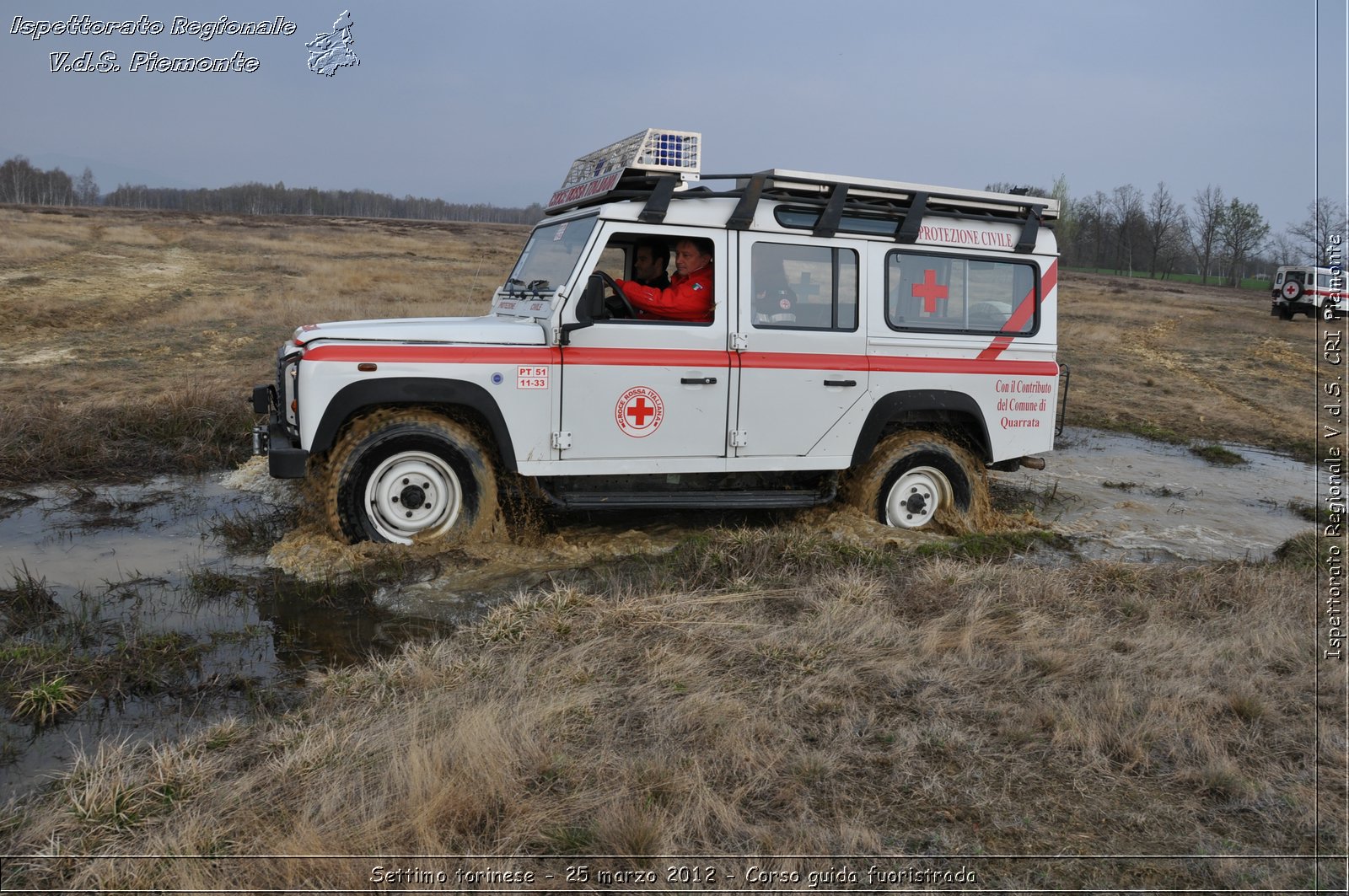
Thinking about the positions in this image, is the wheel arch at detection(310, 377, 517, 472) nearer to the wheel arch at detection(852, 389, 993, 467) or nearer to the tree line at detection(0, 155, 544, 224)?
the wheel arch at detection(852, 389, 993, 467)

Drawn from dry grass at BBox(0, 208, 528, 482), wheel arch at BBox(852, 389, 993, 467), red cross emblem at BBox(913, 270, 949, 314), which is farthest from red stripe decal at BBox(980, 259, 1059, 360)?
dry grass at BBox(0, 208, 528, 482)

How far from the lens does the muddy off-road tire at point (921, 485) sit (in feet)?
24.5

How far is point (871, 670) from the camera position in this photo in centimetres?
434

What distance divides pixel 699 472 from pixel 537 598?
2.02 m

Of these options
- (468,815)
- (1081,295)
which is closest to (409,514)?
(468,815)

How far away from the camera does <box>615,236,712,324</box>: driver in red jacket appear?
6.54 m

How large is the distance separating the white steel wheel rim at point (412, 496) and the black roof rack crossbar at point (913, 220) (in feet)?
12.0

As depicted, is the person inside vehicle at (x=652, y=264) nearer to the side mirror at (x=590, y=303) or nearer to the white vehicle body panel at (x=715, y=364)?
the white vehicle body panel at (x=715, y=364)

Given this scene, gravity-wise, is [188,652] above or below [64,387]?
below

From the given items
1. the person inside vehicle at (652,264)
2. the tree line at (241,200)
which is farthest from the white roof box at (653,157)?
the tree line at (241,200)

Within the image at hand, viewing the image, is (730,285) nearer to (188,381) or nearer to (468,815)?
(468,815)

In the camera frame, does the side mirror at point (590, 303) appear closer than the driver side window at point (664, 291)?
Yes

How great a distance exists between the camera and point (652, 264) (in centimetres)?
716

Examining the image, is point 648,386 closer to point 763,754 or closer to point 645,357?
point 645,357
